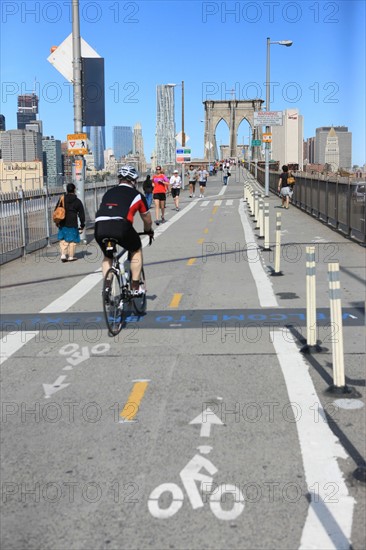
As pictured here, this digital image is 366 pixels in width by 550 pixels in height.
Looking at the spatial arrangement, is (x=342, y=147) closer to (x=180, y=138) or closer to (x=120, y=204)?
(x=180, y=138)

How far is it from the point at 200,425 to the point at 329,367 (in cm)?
210

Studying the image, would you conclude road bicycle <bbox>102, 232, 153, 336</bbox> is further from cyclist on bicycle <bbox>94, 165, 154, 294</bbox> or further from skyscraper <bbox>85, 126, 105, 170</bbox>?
skyscraper <bbox>85, 126, 105, 170</bbox>

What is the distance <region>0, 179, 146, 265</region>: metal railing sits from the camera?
50.0 feet

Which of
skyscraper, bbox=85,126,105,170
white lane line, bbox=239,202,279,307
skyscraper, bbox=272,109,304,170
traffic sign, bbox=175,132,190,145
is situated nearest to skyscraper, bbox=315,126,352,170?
skyscraper, bbox=272,109,304,170

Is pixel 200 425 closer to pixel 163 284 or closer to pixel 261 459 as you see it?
pixel 261 459

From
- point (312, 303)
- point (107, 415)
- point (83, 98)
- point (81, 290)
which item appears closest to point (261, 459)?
point (107, 415)

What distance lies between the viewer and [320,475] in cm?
436

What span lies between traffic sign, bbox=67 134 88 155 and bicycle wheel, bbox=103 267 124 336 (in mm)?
9751

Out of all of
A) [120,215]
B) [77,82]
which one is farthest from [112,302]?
[77,82]

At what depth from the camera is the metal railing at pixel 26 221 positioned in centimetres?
1525

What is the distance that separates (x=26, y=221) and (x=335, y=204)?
9.98 m

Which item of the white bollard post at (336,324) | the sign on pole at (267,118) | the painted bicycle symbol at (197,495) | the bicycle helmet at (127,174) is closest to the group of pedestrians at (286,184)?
the sign on pole at (267,118)

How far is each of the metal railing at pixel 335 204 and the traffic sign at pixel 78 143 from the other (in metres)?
7.44

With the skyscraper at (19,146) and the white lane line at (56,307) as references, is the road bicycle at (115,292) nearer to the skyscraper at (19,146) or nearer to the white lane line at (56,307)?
the white lane line at (56,307)
